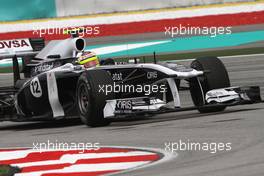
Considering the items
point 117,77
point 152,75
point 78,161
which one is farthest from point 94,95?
point 78,161

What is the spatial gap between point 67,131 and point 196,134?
7.74 ft

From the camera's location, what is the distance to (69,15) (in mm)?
27875

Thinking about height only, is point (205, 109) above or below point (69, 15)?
below

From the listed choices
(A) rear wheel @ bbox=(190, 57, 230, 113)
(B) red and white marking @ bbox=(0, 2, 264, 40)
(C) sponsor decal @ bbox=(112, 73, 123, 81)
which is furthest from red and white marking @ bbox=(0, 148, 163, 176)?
(B) red and white marking @ bbox=(0, 2, 264, 40)

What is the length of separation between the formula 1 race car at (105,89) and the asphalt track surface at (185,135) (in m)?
0.20

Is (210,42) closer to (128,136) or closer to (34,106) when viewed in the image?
(34,106)

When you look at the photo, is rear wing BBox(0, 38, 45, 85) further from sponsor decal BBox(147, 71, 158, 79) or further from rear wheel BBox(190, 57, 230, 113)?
rear wheel BBox(190, 57, 230, 113)

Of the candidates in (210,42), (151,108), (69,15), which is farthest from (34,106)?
(69,15)

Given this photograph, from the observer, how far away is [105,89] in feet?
33.0

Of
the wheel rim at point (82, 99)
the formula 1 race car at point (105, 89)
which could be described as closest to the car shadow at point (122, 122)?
the formula 1 race car at point (105, 89)

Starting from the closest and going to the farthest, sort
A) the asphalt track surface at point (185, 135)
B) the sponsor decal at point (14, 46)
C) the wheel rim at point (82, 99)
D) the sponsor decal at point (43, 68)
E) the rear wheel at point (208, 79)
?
the asphalt track surface at point (185, 135), the wheel rim at point (82, 99), the rear wheel at point (208, 79), the sponsor decal at point (43, 68), the sponsor decal at point (14, 46)

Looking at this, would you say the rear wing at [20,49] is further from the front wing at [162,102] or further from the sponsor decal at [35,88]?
the front wing at [162,102]

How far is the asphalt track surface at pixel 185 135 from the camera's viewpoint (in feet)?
20.3

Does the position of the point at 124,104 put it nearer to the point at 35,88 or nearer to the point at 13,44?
the point at 35,88
